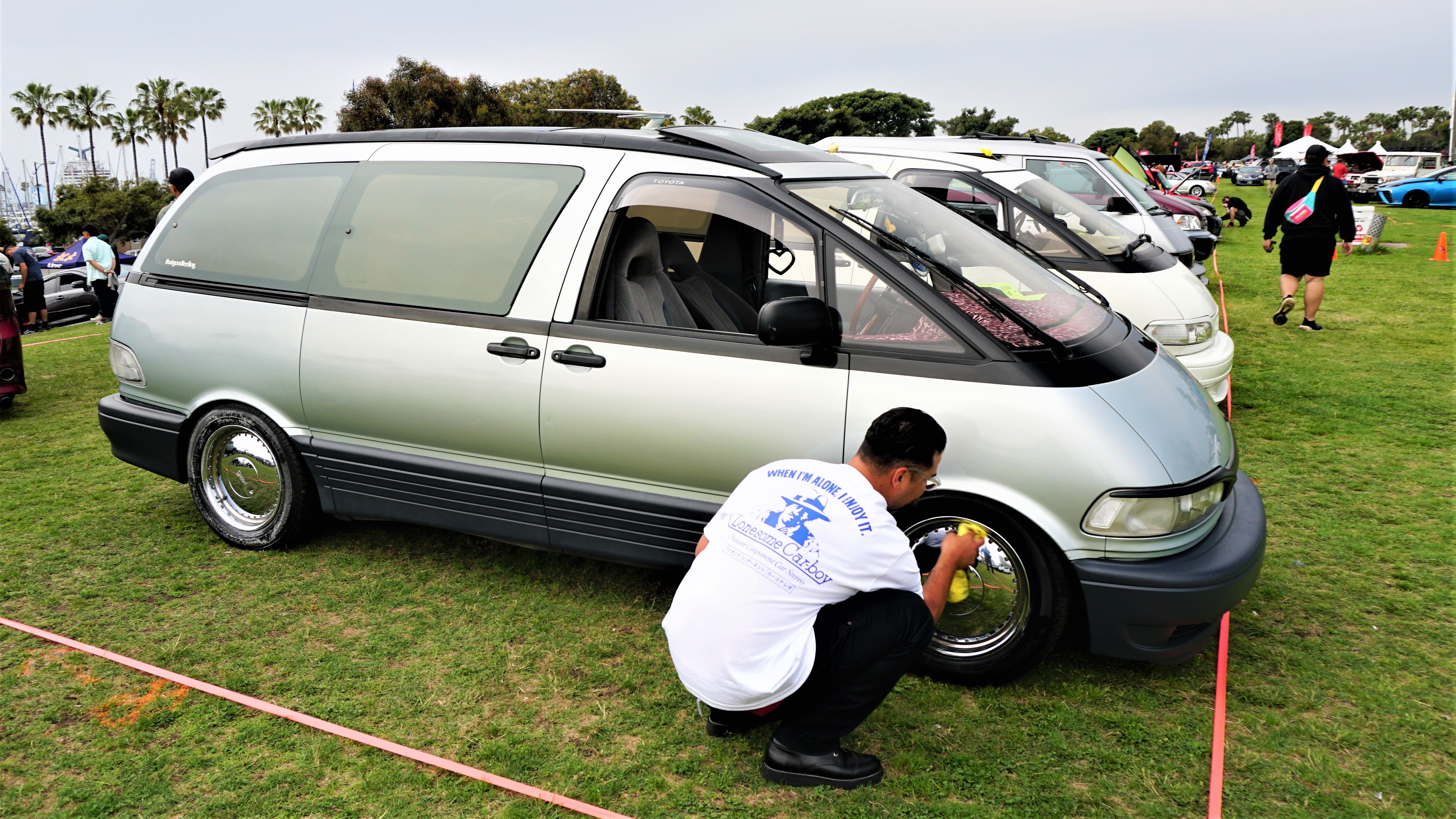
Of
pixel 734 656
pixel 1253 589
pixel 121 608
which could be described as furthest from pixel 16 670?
pixel 1253 589

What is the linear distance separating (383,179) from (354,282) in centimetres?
49

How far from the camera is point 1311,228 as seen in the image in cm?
962

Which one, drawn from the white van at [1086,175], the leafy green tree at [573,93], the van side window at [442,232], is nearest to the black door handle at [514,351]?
the van side window at [442,232]

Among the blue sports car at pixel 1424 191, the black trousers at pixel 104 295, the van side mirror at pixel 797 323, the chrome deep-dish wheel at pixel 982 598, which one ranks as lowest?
the chrome deep-dish wheel at pixel 982 598

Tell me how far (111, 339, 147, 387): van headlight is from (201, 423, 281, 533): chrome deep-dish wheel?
514 millimetres

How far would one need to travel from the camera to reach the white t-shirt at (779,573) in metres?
2.59

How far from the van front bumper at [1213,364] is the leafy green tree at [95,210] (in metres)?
60.5

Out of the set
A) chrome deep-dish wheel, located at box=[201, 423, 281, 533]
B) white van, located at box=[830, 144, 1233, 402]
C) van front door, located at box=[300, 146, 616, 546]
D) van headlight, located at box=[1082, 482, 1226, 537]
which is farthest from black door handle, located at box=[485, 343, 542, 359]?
white van, located at box=[830, 144, 1233, 402]

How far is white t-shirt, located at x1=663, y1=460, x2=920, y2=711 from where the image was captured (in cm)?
259

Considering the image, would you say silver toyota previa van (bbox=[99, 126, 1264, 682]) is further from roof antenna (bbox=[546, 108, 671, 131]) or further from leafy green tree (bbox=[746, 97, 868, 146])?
leafy green tree (bbox=[746, 97, 868, 146])

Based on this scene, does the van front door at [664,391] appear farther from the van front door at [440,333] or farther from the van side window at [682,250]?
the van front door at [440,333]

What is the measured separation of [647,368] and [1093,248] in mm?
4131

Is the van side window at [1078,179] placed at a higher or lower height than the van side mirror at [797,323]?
higher

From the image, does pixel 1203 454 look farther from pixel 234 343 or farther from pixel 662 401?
pixel 234 343
